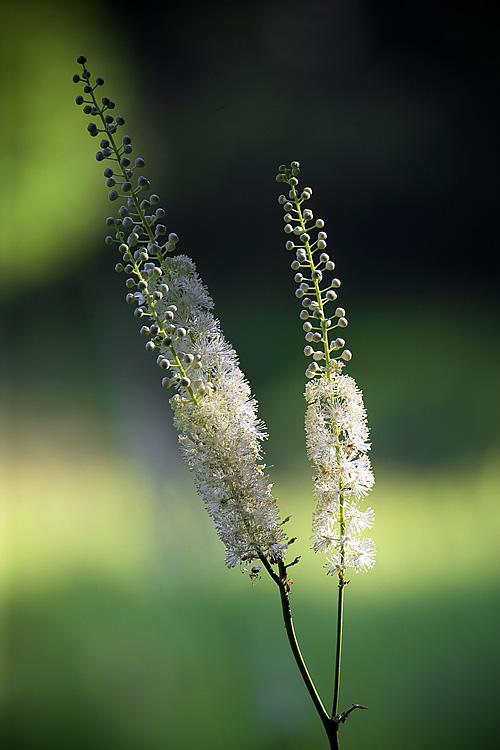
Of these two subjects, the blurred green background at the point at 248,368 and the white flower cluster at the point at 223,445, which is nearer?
the white flower cluster at the point at 223,445

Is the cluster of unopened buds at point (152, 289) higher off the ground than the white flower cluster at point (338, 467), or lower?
higher

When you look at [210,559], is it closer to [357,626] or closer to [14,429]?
[357,626]

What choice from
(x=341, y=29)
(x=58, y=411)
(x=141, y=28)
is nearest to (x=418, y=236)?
(x=341, y=29)

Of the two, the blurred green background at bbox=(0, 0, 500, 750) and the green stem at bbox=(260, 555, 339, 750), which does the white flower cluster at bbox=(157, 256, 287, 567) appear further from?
the blurred green background at bbox=(0, 0, 500, 750)

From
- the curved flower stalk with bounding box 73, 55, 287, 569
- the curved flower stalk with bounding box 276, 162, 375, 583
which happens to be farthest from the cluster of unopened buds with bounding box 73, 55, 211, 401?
the curved flower stalk with bounding box 276, 162, 375, 583

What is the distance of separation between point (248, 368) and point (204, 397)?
547 millimetres

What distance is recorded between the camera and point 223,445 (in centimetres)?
68

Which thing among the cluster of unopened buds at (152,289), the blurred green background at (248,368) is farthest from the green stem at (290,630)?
the blurred green background at (248,368)

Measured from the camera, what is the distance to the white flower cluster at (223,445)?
69cm

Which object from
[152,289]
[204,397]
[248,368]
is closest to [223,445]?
[204,397]

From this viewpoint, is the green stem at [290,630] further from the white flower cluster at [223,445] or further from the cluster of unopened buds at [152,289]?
the cluster of unopened buds at [152,289]

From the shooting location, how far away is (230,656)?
1133 mm

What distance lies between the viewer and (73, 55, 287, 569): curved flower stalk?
2.25 feet

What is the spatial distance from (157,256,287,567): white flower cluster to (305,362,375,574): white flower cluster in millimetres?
55
